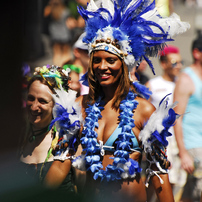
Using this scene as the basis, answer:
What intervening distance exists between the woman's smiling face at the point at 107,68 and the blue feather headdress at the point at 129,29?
0.04 m

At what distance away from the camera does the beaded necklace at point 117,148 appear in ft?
8.32

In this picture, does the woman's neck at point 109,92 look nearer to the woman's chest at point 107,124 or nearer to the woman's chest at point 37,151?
the woman's chest at point 107,124

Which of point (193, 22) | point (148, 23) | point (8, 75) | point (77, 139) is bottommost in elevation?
point (77, 139)

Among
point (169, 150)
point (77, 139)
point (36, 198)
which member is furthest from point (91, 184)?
point (169, 150)

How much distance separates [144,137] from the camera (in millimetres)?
2553

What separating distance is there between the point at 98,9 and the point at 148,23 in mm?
371

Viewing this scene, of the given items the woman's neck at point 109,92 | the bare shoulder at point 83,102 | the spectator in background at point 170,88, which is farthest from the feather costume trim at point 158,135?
the spectator in background at point 170,88

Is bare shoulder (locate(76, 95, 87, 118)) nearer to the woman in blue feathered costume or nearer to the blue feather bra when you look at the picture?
the woman in blue feathered costume

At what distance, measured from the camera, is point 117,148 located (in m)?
2.56

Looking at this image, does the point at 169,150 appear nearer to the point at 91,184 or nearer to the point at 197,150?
the point at 197,150

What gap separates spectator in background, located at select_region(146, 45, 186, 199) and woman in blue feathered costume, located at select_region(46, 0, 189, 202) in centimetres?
207

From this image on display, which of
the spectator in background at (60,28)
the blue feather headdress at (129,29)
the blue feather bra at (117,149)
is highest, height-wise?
the spectator in background at (60,28)

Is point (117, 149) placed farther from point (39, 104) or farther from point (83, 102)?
point (39, 104)

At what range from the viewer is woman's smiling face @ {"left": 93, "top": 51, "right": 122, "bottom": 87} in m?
2.63
